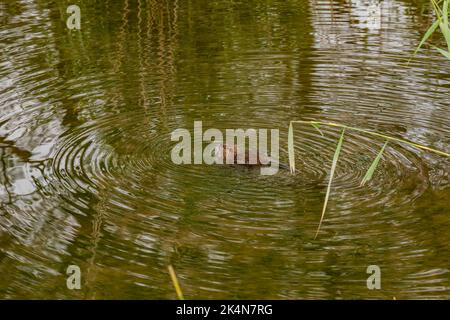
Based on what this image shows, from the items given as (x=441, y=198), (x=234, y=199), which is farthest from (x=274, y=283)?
(x=441, y=198)

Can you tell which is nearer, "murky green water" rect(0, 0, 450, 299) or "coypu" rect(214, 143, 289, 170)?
"murky green water" rect(0, 0, 450, 299)

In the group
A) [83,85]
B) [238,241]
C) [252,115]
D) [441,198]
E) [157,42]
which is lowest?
[238,241]

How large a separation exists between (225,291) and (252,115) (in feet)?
7.87

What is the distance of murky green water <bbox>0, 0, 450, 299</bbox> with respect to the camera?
13.1 ft

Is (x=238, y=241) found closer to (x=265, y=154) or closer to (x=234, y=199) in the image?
(x=234, y=199)

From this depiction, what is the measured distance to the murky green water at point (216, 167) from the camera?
400 centimetres

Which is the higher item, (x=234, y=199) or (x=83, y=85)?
(x=83, y=85)

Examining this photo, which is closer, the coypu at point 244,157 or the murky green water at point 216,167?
the murky green water at point 216,167

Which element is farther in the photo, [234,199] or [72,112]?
[72,112]

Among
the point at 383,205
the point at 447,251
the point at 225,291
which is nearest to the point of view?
the point at 225,291

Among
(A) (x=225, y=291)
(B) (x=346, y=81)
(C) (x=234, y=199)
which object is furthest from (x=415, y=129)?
(A) (x=225, y=291)

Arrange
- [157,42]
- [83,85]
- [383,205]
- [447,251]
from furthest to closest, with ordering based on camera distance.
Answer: [157,42]
[83,85]
[383,205]
[447,251]

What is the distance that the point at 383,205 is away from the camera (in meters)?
4.62

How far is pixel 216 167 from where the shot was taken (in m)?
5.17
